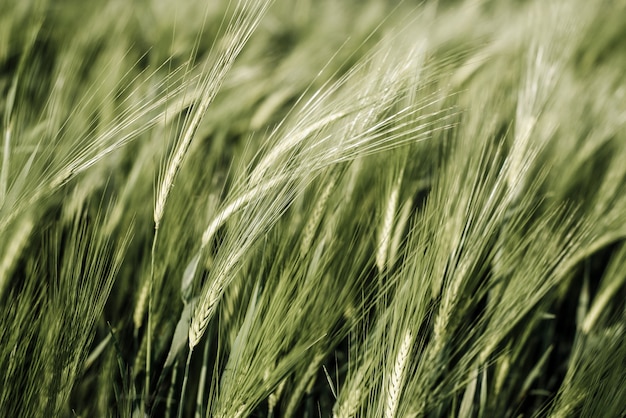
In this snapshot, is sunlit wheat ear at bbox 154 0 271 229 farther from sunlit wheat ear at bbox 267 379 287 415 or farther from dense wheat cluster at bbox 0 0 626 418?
sunlit wheat ear at bbox 267 379 287 415

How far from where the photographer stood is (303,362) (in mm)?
612

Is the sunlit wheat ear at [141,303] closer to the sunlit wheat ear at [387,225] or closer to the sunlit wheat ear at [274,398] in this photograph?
the sunlit wheat ear at [274,398]

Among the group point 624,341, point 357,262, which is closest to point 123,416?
point 357,262

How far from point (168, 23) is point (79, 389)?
880 mm

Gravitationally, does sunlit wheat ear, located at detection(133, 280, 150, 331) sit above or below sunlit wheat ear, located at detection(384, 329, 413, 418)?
above

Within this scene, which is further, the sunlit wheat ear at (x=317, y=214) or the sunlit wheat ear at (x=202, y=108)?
the sunlit wheat ear at (x=317, y=214)

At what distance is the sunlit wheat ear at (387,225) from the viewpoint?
0.67m

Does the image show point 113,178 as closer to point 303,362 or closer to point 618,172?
point 303,362

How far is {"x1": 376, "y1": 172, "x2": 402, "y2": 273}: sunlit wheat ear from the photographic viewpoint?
67cm

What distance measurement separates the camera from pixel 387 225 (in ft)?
2.22

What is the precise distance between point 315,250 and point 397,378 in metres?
0.17

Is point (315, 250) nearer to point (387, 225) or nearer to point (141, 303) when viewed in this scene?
point (387, 225)

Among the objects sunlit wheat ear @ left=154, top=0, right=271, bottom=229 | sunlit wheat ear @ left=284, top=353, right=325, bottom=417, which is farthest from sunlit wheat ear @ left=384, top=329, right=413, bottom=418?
sunlit wheat ear @ left=154, top=0, right=271, bottom=229

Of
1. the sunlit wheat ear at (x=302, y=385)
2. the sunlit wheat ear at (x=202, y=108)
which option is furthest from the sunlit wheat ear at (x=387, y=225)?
the sunlit wheat ear at (x=202, y=108)
